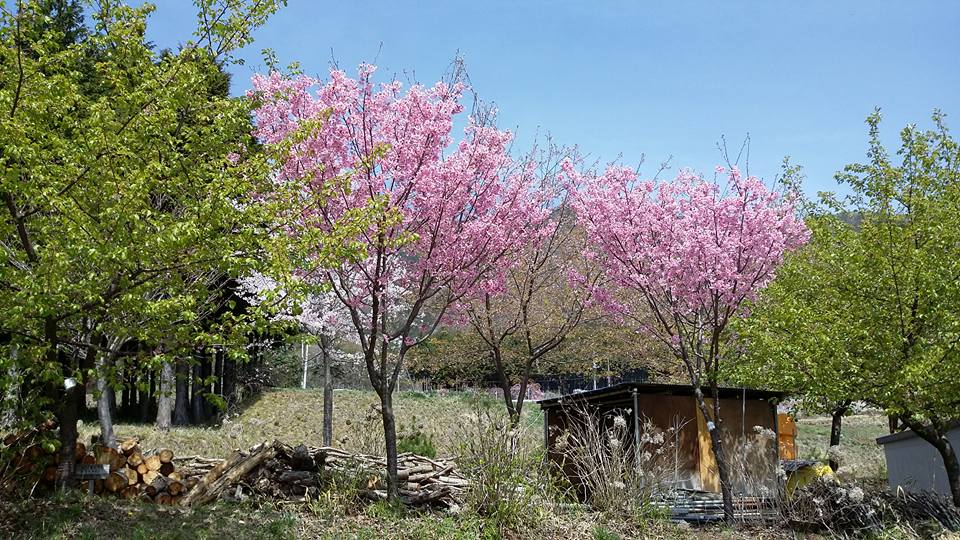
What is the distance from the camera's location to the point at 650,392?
11883 mm

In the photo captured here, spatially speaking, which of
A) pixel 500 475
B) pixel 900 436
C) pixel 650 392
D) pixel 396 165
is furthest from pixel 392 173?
pixel 900 436

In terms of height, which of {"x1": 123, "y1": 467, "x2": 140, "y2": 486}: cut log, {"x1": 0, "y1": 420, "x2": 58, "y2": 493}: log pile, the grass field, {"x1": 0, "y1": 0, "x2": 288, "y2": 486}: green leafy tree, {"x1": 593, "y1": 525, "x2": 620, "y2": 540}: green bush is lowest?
{"x1": 593, "y1": 525, "x2": 620, "y2": 540}: green bush

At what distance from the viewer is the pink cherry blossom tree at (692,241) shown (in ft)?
34.9

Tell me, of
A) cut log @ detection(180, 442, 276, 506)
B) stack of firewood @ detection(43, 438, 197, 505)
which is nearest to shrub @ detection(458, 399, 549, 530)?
cut log @ detection(180, 442, 276, 506)

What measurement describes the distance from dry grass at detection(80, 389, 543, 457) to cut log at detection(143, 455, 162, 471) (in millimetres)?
2680

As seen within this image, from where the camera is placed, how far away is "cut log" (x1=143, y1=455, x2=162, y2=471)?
8.85 m

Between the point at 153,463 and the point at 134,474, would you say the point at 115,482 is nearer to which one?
the point at 134,474

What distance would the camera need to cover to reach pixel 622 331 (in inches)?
771

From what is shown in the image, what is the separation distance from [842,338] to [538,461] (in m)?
4.41

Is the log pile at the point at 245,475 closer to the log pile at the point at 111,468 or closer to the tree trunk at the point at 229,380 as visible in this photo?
the log pile at the point at 111,468

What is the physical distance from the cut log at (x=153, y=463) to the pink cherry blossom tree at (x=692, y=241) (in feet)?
22.2

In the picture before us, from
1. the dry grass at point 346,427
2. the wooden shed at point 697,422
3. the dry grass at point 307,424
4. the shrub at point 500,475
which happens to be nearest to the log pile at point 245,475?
the shrub at point 500,475

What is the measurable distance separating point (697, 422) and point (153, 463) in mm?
8290

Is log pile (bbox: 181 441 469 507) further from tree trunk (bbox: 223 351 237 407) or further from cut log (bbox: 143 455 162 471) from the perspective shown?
tree trunk (bbox: 223 351 237 407)
